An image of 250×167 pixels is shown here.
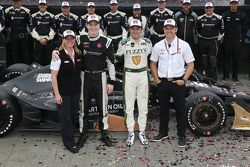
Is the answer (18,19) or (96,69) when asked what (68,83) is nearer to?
(96,69)

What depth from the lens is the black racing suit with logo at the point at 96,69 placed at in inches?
260

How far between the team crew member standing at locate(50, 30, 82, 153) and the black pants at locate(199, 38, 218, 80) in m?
4.52

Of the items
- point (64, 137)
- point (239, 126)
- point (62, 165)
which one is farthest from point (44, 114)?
point (239, 126)

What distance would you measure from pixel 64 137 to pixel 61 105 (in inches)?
21.7

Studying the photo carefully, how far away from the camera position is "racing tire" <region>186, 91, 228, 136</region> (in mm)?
7043

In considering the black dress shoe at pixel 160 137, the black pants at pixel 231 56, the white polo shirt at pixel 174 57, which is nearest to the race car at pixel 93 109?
the black dress shoe at pixel 160 137

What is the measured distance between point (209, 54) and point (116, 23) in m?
2.27

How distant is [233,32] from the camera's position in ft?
34.1

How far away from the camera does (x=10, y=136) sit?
23.9 ft

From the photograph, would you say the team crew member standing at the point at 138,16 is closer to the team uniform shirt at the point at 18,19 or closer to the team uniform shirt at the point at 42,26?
the team uniform shirt at the point at 42,26

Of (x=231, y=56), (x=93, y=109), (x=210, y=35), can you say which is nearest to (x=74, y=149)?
(x=93, y=109)

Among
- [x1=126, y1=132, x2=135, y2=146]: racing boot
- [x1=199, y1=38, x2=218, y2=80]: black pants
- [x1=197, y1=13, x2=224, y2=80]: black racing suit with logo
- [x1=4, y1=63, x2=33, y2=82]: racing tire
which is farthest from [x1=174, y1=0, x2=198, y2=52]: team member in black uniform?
[x1=126, y1=132, x2=135, y2=146]: racing boot

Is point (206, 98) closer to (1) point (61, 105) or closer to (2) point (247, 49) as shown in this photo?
(1) point (61, 105)

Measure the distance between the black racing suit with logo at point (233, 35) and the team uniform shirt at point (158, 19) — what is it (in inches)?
52.2
